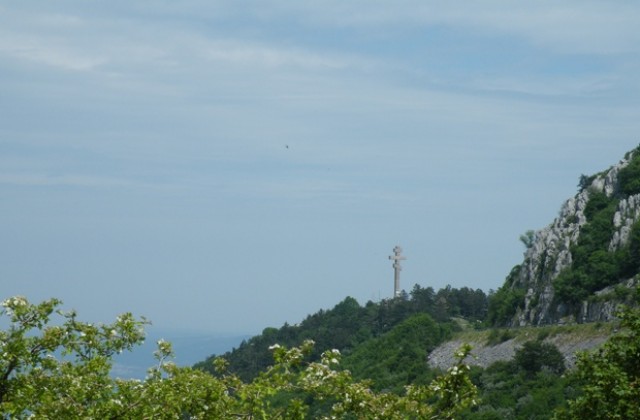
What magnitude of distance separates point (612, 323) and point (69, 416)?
221 feet

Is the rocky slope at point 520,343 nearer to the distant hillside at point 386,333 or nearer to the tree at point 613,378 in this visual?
the distant hillside at point 386,333

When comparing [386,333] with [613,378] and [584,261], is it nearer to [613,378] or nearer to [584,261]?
[584,261]

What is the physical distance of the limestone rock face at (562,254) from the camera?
361ft

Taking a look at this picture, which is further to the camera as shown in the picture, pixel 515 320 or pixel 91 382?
pixel 515 320

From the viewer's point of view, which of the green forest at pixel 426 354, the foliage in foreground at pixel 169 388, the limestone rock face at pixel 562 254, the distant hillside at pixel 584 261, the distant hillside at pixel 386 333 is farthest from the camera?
the distant hillside at pixel 386 333

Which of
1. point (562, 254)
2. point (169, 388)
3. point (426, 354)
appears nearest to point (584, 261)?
point (562, 254)

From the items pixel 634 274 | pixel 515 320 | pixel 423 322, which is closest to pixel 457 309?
pixel 423 322

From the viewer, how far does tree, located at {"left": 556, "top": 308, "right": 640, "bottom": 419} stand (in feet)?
95.4

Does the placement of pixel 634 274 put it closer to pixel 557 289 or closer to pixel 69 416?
pixel 557 289

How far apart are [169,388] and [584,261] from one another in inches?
3864

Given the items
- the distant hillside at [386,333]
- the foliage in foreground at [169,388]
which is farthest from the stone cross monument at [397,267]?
the foliage in foreground at [169,388]

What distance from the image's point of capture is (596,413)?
30.5m

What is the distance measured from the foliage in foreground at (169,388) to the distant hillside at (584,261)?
3014 inches

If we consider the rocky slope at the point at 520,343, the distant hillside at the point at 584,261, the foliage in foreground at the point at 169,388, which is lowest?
the foliage in foreground at the point at 169,388
